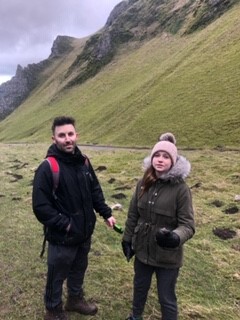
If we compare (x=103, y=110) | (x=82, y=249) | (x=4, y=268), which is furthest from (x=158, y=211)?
(x=103, y=110)

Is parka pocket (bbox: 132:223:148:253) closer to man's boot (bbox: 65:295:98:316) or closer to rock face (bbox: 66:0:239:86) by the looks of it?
man's boot (bbox: 65:295:98:316)

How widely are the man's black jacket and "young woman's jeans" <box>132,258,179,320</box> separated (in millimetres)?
1129

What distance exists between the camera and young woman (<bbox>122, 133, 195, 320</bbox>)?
21.1 ft

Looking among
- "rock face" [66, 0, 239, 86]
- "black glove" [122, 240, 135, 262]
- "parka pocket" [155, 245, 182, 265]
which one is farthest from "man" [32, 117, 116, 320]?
"rock face" [66, 0, 239, 86]

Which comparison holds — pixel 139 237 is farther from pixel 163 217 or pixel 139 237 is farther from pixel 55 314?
pixel 55 314

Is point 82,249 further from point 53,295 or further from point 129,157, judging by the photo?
point 129,157

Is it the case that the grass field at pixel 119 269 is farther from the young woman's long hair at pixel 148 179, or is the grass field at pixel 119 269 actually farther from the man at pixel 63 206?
the young woman's long hair at pixel 148 179

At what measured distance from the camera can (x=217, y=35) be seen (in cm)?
7431

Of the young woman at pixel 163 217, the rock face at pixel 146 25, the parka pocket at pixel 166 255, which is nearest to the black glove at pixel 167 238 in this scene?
the young woman at pixel 163 217

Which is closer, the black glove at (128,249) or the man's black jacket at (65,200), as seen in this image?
the man's black jacket at (65,200)

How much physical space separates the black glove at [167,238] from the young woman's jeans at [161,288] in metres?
0.67

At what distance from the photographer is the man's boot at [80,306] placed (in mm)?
7508

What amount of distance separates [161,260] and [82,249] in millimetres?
1535

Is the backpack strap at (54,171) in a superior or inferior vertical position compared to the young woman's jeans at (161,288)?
superior
